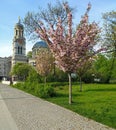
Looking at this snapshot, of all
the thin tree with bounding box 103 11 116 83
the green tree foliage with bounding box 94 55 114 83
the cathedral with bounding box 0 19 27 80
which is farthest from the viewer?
the cathedral with bounding box 0 19 27 80

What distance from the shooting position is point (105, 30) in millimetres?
47438

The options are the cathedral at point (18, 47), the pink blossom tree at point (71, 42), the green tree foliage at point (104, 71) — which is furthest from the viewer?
the cathedral at point (18, 47)

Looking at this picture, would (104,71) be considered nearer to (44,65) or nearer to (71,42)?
(44,65)

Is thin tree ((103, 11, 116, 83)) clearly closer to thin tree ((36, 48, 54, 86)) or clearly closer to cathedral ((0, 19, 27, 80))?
thin tree ((36, 48, 54, 86))

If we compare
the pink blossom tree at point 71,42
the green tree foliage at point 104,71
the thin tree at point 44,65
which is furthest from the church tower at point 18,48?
the pink blossom tree at point 71,42

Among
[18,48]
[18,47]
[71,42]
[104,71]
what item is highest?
[18,47]

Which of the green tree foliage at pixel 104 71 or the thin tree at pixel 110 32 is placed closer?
the thin tree at pixel 110 32

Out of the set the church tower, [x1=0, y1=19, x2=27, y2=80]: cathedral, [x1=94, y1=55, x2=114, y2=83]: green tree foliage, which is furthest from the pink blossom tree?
the church tower

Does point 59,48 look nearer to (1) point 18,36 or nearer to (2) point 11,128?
(2) point 11,128

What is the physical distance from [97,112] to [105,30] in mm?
33478

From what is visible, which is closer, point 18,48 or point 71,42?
point 71,42

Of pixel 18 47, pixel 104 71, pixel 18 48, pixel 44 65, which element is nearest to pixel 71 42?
pixel 44 65

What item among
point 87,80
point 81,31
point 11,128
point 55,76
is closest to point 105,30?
point 55,76

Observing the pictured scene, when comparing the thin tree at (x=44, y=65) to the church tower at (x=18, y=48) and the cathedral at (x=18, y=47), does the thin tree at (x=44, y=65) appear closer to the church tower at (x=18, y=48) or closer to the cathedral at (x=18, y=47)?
the cathedral at (x=18, y=47)
